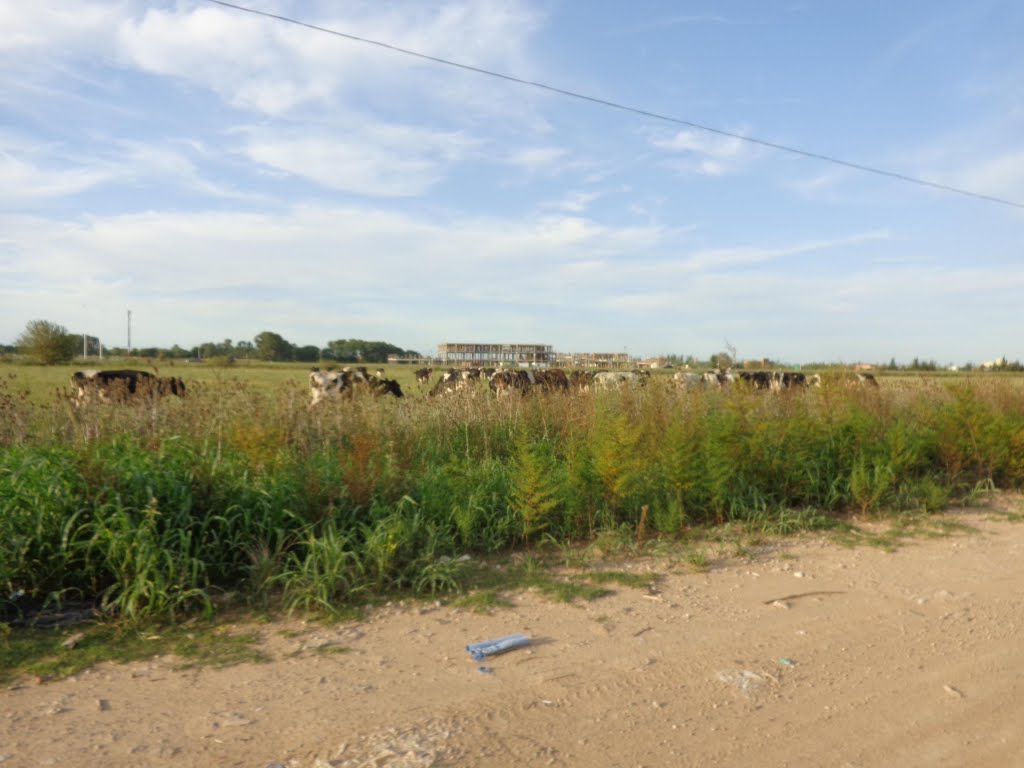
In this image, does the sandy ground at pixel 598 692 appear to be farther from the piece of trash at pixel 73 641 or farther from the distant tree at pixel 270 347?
the distant tree at pixel 270 347

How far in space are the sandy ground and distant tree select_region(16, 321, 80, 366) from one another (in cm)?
4817

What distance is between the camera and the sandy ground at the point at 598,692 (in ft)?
9.66

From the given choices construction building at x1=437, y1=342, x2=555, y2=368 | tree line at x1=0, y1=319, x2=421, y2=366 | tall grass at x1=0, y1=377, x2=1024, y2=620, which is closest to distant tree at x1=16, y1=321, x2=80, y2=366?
tree line at x1=0, y1=319, x2=421, y2=366

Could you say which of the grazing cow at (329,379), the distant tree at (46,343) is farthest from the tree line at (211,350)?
the grazing cow at (329,379)

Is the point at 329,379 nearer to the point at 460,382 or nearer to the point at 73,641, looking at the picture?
the point at 460,382

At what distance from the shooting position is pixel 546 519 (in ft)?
20.0

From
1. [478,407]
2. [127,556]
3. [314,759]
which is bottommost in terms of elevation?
[314,759]

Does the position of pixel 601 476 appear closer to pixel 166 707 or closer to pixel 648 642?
pixel 648 642

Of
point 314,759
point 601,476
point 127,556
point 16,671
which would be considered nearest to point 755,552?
point 601,476

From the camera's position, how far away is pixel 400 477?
618 cm

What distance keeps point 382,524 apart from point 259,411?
268 cm

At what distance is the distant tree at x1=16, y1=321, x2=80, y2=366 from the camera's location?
4447 centimetres

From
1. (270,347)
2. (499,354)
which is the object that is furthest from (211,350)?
(499,354)

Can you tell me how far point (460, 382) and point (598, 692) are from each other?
8.07 meters
